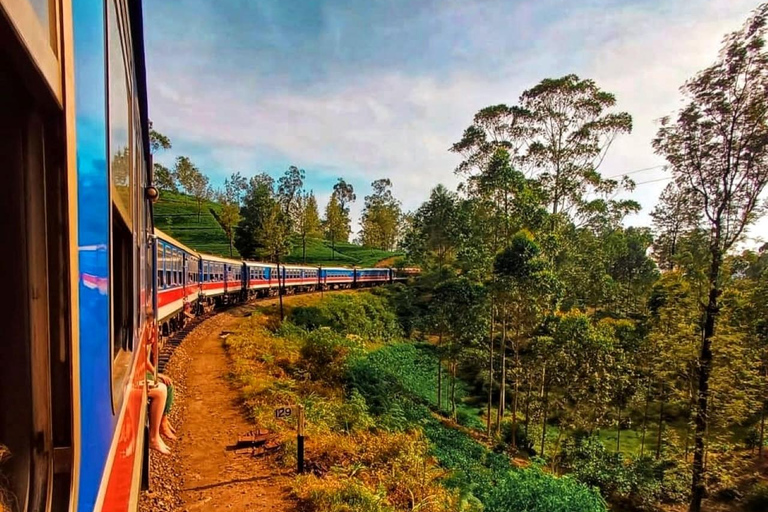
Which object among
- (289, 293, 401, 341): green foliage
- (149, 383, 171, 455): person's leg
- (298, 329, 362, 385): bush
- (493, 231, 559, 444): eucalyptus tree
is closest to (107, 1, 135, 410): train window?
(149, 383, 171, 455): person's leg

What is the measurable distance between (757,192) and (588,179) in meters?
9.74

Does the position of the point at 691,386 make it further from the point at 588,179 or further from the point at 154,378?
the point at 154,378

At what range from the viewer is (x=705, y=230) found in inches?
476

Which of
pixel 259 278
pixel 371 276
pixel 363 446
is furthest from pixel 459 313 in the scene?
pixel 371 276

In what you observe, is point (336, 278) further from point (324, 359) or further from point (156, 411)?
point (156, 411)

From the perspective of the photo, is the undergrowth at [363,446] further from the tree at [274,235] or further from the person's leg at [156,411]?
the tree at [274,235]

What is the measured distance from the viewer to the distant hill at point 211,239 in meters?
53.3

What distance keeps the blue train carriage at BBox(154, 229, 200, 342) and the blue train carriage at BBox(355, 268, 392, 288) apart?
23.5 m

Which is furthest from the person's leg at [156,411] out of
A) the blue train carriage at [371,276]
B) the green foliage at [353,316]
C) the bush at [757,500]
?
the blue train carriage at [371,276]

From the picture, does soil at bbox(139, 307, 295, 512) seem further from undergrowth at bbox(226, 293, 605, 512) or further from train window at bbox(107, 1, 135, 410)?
train window at bbox(107, 1, 135, 410)

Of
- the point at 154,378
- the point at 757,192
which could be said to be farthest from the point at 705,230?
the point at 154,378

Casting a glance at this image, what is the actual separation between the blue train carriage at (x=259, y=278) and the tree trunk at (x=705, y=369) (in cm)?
2207

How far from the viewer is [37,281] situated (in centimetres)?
78

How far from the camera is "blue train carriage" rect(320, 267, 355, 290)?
117ft
